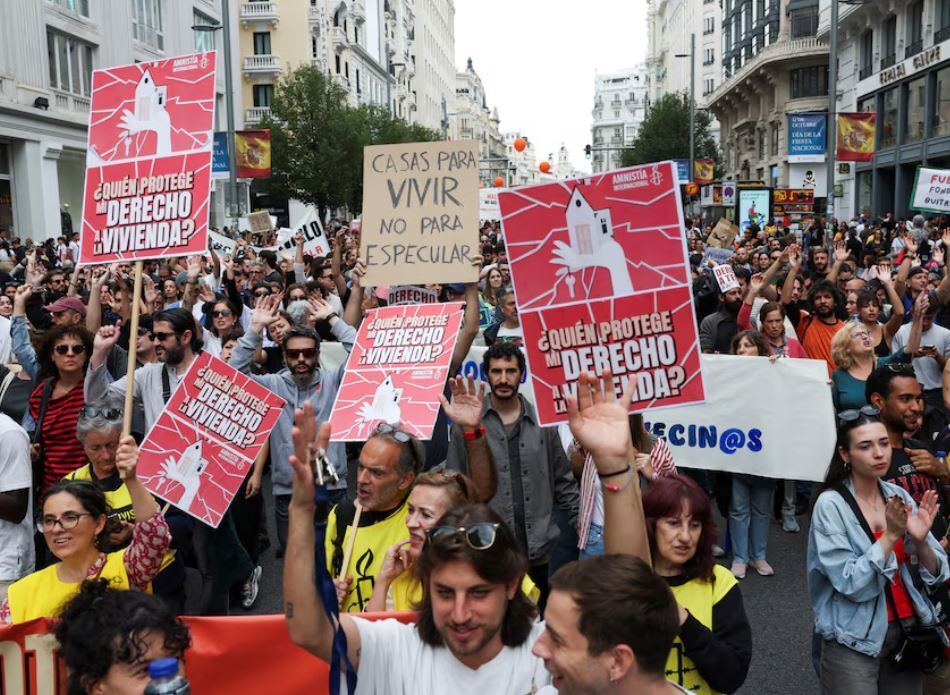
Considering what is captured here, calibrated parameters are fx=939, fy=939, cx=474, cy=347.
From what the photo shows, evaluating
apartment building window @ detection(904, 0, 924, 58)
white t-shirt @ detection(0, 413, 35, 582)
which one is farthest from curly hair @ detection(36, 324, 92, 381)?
apartment building window @ detection(904, 0, 924, 58)

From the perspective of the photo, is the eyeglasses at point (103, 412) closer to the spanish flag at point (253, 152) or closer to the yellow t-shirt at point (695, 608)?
the yellow t-shirt at point (695, 608)

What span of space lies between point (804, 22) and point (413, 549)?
58.3 meters

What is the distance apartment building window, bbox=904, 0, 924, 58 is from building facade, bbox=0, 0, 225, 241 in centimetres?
2896

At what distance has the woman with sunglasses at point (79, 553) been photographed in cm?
341

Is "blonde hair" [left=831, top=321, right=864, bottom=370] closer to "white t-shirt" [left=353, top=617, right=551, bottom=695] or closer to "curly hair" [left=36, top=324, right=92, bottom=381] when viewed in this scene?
"white t-shirt" [left=353, top=617, right=551, bottom=695]

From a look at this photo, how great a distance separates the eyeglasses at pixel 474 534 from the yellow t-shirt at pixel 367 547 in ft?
3.20

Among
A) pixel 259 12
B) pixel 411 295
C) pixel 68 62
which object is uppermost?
pixel 259 12

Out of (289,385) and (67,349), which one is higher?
(67,349)

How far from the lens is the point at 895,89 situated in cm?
3797

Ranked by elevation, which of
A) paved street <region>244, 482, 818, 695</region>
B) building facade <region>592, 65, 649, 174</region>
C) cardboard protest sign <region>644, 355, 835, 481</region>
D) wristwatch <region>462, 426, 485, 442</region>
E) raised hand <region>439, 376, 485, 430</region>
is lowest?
paved street <region>244, 482, 818, 695</region>

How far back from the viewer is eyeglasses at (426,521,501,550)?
2547 millimetres

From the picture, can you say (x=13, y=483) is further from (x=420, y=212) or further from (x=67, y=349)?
(x=420, y=212)

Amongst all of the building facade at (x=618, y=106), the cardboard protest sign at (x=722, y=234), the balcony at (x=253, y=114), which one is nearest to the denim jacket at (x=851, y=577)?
the cardboard protest sign at (x=722, y=234)

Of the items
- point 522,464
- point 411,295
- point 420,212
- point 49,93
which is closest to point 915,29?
point 49,93
